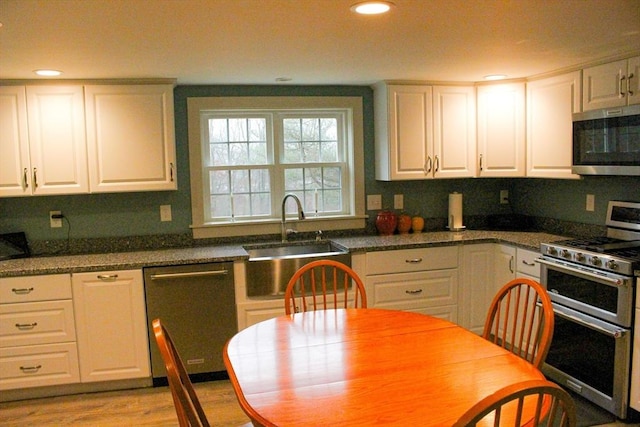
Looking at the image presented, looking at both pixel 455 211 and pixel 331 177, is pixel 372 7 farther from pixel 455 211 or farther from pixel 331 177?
pixel 455 211

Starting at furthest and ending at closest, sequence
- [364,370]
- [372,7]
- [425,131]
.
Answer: [425,131] → [372,7] → [364,370]

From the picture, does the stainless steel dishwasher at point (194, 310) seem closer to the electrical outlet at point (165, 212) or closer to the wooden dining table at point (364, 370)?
the electrical outlet at point (165, 212)

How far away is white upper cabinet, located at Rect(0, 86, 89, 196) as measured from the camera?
11.7 feet

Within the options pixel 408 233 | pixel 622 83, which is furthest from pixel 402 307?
pixel 622 83

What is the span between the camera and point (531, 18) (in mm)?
2361

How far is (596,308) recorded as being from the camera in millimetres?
3020

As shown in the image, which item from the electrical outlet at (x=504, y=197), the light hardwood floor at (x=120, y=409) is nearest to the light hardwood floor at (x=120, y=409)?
the light hardwood floor at (x=120, y=409)

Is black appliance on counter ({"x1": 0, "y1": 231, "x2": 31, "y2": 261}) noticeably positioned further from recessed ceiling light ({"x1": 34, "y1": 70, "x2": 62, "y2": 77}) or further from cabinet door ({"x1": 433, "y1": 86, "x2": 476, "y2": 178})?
cabinet door ({"x1": 433, "y1": 86, "x2": 476, "y2": 178})

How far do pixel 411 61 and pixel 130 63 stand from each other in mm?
1689

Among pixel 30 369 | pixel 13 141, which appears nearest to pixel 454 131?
pixel 13 141

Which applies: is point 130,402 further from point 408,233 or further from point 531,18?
point 531,18

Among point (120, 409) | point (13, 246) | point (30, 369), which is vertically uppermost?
point (13, 246)

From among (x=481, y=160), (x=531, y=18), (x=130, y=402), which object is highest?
(x=531, y=18)

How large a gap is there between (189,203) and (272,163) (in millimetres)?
720
